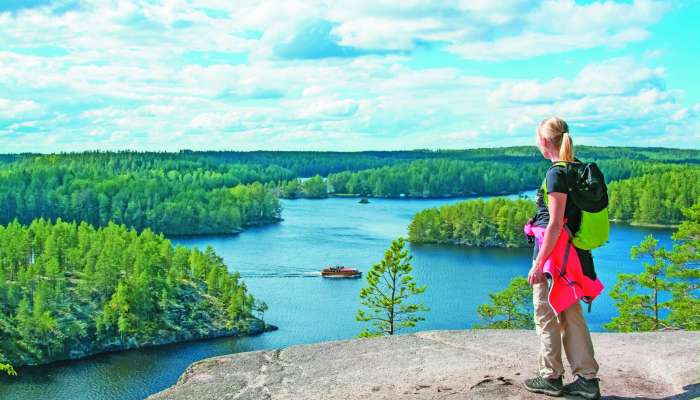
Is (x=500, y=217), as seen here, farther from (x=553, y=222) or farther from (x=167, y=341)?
(x=553, y=222)

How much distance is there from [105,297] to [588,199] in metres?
54.0

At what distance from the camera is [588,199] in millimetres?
6773

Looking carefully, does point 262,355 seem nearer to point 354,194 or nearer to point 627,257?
point 627,257

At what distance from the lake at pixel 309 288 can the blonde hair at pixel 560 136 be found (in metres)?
34.2

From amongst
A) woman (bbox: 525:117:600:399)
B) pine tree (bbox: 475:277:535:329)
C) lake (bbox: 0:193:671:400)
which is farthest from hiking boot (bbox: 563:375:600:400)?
lake (bbox: 0:193:671:400)

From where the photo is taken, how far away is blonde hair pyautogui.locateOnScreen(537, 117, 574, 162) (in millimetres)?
6855

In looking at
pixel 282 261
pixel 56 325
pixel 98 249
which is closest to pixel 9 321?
pixel 56 325

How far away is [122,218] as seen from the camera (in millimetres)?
121312

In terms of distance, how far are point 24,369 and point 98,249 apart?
19140 mm

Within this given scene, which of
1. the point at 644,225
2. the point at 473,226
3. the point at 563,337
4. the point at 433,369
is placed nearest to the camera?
the point at 563,337

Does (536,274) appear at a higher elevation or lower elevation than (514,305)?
higher

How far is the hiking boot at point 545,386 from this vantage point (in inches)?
289

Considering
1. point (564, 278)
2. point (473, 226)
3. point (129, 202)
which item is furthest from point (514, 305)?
point (129, 202)

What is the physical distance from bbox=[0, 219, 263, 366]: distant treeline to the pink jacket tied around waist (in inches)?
1715
